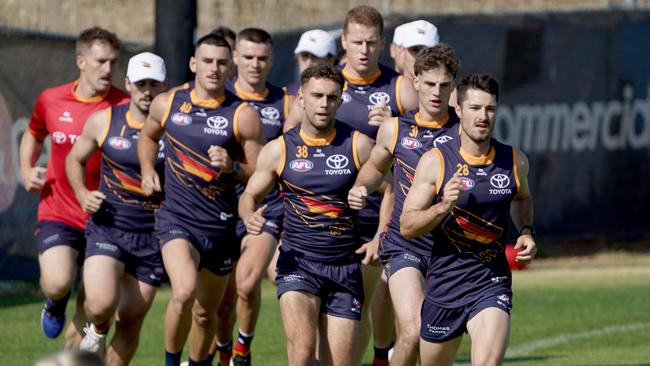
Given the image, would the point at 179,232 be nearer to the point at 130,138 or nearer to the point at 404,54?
the point at 130,138

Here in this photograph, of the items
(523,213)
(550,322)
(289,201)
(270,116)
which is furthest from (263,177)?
(550,322)

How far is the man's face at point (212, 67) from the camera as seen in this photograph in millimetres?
10891

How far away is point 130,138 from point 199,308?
1.45 metres

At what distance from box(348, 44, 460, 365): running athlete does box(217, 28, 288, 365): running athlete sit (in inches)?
69.2

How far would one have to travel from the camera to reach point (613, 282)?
17844 mm

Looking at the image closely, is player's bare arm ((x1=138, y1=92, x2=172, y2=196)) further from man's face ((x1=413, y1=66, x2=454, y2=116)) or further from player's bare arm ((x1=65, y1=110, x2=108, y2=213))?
man's face ((x1=413, y1=66, x2=454, y2=116))

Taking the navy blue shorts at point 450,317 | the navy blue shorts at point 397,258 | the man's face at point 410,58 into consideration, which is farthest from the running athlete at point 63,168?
the navy blue shorts at point 450,317

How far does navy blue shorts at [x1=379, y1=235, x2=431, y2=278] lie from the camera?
10.0 m

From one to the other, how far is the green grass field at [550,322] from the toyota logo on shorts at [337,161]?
126 inches

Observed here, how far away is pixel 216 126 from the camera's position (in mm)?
10805

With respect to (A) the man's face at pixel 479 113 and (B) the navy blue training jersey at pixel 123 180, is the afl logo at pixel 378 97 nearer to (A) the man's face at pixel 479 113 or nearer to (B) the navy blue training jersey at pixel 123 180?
(B) the navy blue training jersey at pixel 123 180

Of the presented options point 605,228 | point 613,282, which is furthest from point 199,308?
point 605,228

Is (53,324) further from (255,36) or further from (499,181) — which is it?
(499,181)

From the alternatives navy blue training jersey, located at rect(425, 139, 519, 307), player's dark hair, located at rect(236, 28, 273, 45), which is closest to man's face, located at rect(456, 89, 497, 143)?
navy blue training jersey, located at rect(425, 139, 519, 307)
